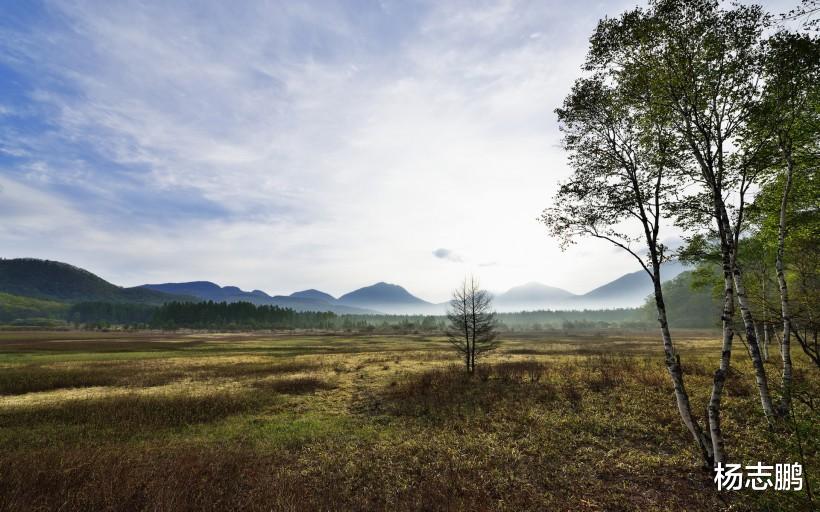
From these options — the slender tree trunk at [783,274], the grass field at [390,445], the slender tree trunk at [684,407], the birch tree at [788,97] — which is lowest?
the grass field at [390,445]

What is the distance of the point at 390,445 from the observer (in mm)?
16047

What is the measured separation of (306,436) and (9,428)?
52.6ft

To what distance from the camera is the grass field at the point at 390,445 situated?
34.7ft

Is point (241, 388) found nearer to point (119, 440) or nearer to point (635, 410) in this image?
point (119, 440)

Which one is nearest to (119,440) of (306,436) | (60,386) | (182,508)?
(306,436)

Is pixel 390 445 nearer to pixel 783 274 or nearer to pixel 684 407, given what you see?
pixel 684 407

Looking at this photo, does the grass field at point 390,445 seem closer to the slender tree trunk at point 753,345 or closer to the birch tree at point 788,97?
the slender tree trunk at point 753,345

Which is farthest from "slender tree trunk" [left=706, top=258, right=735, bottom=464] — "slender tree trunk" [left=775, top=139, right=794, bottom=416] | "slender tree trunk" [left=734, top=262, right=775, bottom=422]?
"slender tree trunk" [left=775, top=139, right=794, bottom=416]

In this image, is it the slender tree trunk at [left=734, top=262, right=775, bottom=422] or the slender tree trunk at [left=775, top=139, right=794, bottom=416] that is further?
the slender tree trunk at [left=775, top=139, right=794, bottom=416]

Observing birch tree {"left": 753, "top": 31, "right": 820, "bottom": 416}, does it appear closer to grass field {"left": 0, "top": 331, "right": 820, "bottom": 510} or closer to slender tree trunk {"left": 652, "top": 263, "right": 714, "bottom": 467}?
slender tree trunk {"left": 652, "top": 263, "right": 714, "bottom": 467}

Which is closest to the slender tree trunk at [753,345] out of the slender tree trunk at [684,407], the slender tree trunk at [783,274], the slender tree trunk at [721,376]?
the slender tree trunk at [783,274]

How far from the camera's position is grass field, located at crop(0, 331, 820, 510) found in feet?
34.7

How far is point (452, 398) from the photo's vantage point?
81.3 ft

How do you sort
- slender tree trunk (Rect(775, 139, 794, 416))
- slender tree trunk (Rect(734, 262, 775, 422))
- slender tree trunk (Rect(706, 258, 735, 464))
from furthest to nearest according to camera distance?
slender tree trunk (Rect(775, 139, 794, 416))
slender tree trunk (Rect(734, 262, 775, 422))
slender tree trunk (Rect(706, 258, 735, 464))
